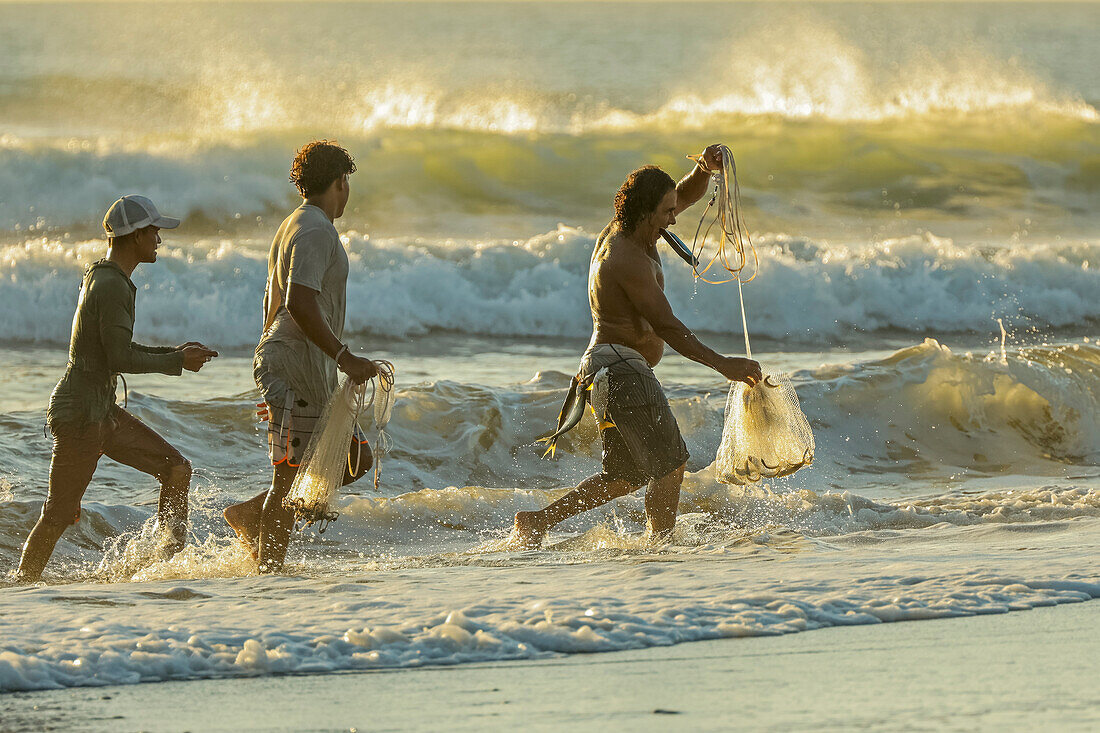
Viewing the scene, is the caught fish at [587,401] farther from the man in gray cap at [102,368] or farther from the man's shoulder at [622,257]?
the man in gray cap at [102,368]

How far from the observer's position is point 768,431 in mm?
6336

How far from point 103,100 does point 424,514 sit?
28369 millimetres

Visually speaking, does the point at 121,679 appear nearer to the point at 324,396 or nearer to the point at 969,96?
the point at 324,396

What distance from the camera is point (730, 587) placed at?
5.39 meters

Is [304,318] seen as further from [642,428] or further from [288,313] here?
[642,428]

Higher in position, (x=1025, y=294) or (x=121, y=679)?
(x=1025, y=294)

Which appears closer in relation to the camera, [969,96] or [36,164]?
[36,164]

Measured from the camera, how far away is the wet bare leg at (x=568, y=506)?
618 cm

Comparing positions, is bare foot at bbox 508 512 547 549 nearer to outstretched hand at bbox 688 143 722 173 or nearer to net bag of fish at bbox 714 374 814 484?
net bag of fish at bbox 714 374 814 484

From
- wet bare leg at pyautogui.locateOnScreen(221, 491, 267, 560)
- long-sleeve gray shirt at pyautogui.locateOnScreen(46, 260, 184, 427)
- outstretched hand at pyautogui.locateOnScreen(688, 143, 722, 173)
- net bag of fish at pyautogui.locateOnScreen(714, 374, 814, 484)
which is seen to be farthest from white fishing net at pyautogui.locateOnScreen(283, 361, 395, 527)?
outstretched hand at pyautogui.locateOnScreen(688, 143, 722, 173)

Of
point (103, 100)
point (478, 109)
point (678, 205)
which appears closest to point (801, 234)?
point (478, 109)

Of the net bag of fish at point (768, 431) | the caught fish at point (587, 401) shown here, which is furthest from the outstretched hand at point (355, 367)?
the net bag of fish at point (768, 431)

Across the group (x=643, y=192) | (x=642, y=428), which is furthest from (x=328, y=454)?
(x=643, y=192)

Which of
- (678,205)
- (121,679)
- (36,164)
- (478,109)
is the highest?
(478,109)
